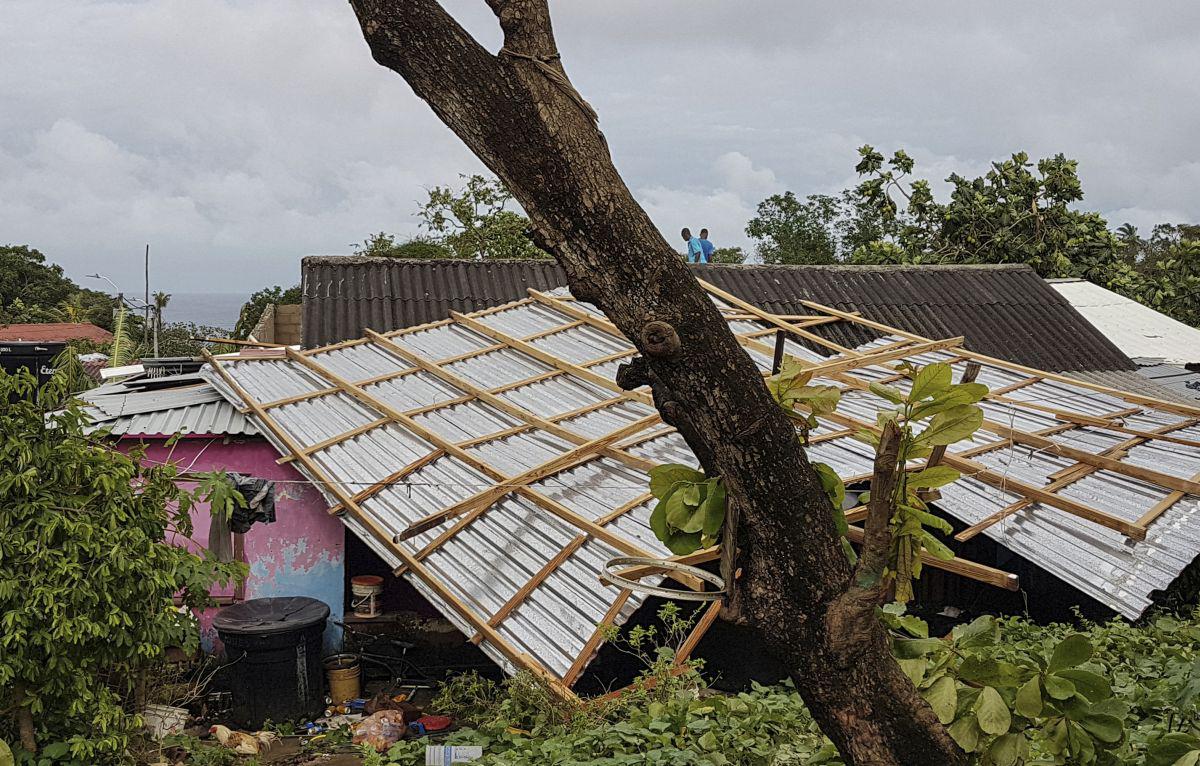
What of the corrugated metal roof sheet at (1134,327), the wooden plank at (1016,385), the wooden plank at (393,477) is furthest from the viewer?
the corrugated metal roof sheet at (1134,327)

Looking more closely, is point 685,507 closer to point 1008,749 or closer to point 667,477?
point 667,477

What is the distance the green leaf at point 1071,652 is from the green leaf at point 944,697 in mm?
250

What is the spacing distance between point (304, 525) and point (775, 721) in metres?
5.46

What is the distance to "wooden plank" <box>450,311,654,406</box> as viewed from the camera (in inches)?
336

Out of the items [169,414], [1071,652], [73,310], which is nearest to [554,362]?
[169,414]

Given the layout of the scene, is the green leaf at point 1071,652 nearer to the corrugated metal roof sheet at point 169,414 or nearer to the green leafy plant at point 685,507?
the green leafy plant at point 685,507

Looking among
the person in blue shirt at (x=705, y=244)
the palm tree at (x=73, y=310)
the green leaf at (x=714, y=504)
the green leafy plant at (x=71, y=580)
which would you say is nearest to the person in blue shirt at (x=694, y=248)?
the person in blue shirt at (x=705, y=244)

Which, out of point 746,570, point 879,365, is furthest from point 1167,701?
point 879,365

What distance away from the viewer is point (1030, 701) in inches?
93.7

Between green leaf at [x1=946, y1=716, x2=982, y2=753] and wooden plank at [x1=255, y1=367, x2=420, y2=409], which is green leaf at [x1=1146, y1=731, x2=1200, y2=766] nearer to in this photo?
green leaf at [x1=946, y1=716, x2=982, y2=753]

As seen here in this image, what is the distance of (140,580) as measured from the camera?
5656 mm

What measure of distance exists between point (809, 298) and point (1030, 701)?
439 inches

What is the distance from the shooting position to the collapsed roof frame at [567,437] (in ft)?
20.6

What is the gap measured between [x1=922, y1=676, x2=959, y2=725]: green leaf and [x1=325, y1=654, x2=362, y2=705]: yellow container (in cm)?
659
